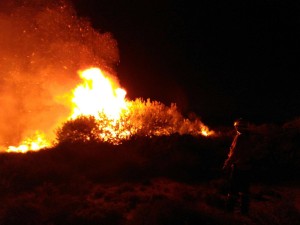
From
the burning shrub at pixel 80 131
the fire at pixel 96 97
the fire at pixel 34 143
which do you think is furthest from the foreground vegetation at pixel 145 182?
the fire at pixel 96 97

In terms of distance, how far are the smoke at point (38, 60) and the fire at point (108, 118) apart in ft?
3.09

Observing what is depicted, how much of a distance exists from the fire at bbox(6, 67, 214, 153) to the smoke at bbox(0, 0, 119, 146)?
0.94 m

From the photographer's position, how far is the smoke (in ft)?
61.0

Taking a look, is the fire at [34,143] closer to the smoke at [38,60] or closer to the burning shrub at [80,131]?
the burning shrub at [80,131]

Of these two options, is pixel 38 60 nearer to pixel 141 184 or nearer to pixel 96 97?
pixel 96 97

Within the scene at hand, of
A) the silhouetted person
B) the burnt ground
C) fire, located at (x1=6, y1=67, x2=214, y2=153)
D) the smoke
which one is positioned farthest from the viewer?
the smoke

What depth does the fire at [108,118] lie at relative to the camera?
14164 millimetres

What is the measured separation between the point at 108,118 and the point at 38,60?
6216 mm

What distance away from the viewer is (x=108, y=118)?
1454cm

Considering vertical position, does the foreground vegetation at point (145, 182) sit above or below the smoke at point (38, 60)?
below

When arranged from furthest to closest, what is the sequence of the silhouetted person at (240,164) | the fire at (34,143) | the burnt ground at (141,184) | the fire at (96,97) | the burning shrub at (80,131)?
the fire at (96,97) → the fire at (34,143) → the burning shrub at (80,131) → the silhouetted person at (240,164) → the burnt ground at (141,184)

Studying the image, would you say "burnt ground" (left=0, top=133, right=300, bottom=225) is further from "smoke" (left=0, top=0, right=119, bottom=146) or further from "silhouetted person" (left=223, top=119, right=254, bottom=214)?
"smoke" (left=0, top=0, right=119, bottom=146)

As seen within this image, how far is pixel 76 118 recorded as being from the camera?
14.8 metres

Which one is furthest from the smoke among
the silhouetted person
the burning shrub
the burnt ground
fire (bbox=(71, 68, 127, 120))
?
the silhouetted person
